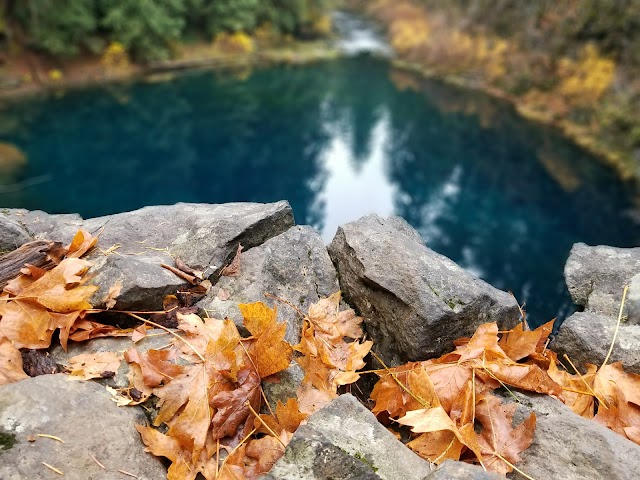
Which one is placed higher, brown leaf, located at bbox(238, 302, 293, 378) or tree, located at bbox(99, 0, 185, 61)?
brown leaf, located at bbox(238, 302, 293, 378)

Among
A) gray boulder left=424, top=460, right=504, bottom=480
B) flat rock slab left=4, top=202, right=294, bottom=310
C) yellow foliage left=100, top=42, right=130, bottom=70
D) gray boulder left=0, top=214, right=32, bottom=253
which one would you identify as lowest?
yellow foliage left=100, top=42, right=130, bottom=70

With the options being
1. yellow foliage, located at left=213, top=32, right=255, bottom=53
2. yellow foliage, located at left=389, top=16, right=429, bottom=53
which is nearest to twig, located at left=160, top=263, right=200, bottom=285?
yellow foliage, located at left=213, top=32, right=255, bottom=53

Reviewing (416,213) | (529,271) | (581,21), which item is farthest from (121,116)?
(581,21)

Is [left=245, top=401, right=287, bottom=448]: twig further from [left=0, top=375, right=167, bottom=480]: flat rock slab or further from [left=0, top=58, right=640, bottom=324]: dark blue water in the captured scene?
[left=0, top=58, right=640, bottom=324]: dark blue water

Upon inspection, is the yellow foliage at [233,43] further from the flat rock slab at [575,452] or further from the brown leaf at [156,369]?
the flat rock slab at [575,452]

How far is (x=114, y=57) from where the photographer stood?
19016 mm

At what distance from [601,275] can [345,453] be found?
6.90 ft

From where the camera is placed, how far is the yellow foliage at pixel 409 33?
2665cm

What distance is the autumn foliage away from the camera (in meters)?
1.72

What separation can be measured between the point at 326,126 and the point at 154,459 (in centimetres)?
1551

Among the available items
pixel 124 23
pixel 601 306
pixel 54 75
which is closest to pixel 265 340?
pixel 601 306

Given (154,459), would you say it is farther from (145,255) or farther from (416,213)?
(416,213)

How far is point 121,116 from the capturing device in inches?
593

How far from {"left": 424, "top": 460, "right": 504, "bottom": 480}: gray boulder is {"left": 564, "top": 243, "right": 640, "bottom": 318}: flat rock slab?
1594 millimetres
